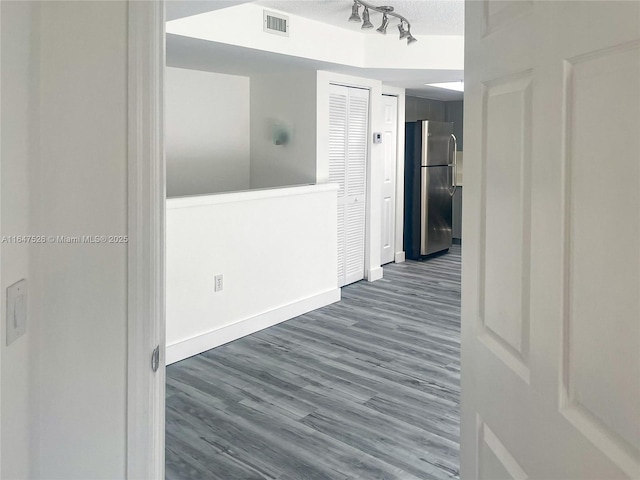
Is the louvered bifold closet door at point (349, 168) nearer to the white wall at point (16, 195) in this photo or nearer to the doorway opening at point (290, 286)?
the doorway opening at point (290, 286)

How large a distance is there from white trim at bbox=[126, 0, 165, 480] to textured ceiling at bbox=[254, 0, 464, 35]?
2.74 metres

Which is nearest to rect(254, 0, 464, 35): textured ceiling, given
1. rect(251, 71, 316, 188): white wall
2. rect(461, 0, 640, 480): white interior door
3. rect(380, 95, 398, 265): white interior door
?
rect(251, 71, 316, 188): white wall

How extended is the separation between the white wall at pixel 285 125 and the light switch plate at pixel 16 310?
4.08m

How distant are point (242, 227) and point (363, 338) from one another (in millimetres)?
1227

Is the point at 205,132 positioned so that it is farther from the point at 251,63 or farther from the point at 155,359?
the point at 155,359

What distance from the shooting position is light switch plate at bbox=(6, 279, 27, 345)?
1.07 m

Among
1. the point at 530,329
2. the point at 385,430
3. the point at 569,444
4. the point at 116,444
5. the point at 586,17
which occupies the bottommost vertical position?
the point at 385,430

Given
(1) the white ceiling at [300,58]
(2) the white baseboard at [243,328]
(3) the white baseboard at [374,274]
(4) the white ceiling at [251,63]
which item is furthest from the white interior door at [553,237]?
(3) the white baseboard at [374,274]

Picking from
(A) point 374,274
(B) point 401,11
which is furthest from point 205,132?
(A) point 374,274

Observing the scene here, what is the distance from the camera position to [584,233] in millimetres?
752

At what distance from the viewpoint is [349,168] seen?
5.64m

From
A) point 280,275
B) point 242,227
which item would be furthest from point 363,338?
Result: point 242,227

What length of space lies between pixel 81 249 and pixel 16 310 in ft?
0.68

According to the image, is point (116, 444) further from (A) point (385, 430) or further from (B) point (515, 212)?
(A) point (385, 430)
